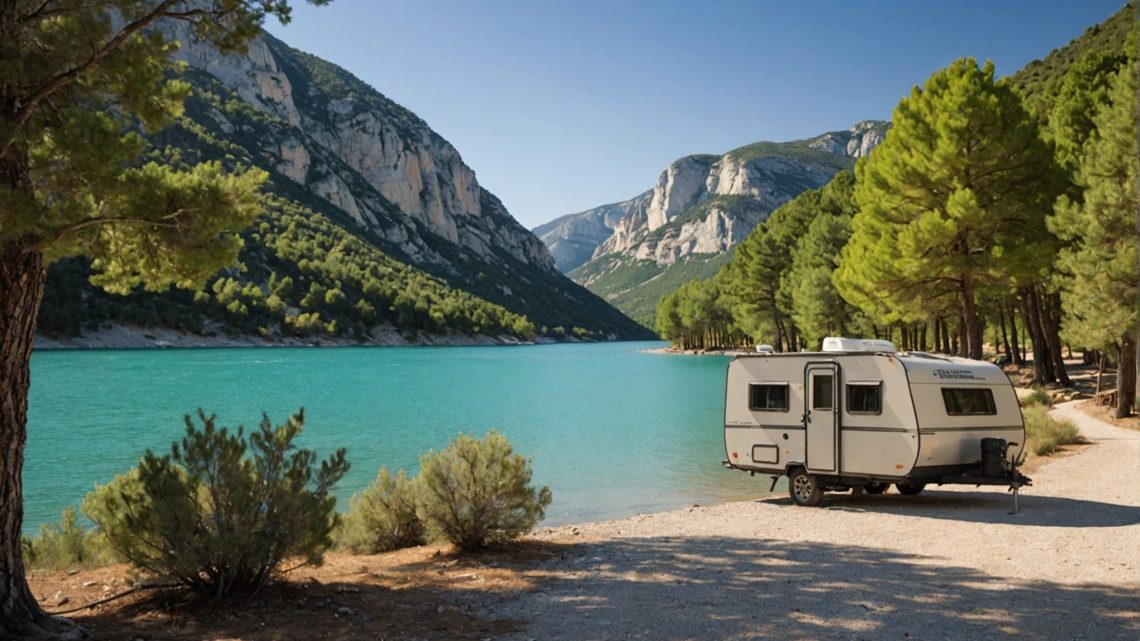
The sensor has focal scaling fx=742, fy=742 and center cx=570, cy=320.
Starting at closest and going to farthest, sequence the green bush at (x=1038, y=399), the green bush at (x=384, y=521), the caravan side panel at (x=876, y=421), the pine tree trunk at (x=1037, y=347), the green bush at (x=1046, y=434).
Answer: the green bush at (x=384, y=521)
the caravan side panel at (x=876, y=421)
the green bush at (x=1046, y=434)
the green bush at (x=1038, y=399)
the pine tree trunk at (x=1037, y=347)

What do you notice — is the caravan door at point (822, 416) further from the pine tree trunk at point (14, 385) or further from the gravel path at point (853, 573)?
the pine tree trunk at point (14, 385)

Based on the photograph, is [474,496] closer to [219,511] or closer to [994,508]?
[219,511]

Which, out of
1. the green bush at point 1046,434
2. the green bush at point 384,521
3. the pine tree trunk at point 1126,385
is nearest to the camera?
the green bush at point 384,521

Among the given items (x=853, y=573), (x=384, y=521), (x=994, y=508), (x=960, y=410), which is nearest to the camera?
(x=853, y=573)

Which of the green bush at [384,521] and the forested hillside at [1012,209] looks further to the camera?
the forested hillside at [1012,209]

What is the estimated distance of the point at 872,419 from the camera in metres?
11.1

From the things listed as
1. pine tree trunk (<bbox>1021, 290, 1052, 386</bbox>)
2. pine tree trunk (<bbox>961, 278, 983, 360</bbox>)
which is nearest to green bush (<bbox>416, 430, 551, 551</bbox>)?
pine tree trunk (<bbox>961, 278, 983, 360</bbox>)

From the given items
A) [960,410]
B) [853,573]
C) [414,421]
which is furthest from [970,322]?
[414,421]

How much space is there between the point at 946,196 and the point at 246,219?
2215 centimetres

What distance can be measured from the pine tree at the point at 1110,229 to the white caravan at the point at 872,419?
8.05 meters

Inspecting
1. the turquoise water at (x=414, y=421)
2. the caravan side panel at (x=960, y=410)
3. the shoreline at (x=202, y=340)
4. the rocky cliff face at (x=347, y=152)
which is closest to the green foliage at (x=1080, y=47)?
the turquoise water at (x=414, y=421)

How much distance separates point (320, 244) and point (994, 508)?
129m

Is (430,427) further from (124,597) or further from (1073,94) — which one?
(1073,94)

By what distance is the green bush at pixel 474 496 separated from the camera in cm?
855
